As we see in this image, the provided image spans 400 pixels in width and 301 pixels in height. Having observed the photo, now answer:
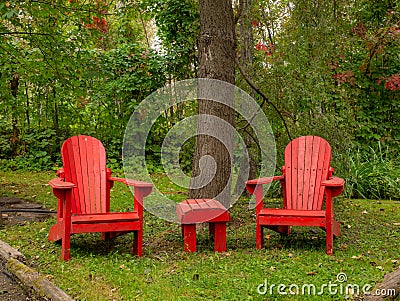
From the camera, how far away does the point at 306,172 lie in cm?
462

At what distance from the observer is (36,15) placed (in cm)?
580

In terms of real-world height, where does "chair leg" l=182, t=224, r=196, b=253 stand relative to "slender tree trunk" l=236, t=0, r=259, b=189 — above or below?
below

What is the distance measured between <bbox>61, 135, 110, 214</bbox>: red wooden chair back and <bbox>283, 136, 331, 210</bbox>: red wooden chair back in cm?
169

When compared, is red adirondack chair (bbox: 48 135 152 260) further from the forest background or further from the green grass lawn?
the forest background

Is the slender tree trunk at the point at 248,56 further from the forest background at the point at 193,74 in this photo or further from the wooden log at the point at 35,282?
the wooden log at the point at 35,282

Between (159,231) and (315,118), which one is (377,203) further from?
(159,231)

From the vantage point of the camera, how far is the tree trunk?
4.71 meters

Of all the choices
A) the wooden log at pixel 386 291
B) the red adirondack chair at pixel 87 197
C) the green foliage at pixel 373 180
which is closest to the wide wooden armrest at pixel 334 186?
the wooden log at pixel 386 291

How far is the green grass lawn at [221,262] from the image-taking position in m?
3.01

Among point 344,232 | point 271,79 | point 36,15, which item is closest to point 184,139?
point 271,79

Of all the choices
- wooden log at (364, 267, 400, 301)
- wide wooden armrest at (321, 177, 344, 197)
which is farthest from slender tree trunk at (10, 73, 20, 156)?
wooden log at (364, 267, 400, 301)

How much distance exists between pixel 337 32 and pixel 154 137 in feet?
13.5

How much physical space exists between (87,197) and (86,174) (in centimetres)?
21

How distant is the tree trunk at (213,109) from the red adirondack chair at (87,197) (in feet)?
2.91
